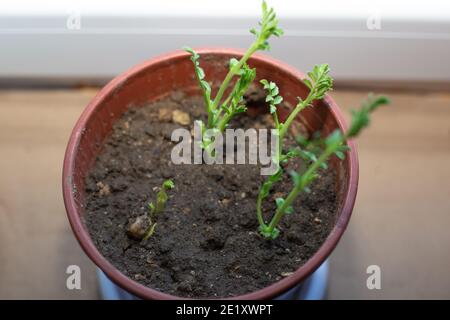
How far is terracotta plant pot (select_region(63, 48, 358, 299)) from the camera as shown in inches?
33.0

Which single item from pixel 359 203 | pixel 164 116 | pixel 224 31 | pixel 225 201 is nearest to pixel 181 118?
pixel 164 116

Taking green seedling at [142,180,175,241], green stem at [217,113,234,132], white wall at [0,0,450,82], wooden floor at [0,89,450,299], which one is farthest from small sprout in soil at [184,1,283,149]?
wooden floor at [0,89,450,299]

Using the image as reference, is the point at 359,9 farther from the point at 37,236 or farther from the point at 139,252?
the point at 37,236

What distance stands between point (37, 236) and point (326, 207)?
0.69 meters

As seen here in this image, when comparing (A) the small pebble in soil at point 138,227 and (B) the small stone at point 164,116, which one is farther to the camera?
(B) the small stone at point 164,116

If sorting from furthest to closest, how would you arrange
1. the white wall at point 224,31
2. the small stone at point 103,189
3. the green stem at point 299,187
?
1. the white wall at point 224,31
2. the small stone at point 103,189
3. the green stem at point 299,187

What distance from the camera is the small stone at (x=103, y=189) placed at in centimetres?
95

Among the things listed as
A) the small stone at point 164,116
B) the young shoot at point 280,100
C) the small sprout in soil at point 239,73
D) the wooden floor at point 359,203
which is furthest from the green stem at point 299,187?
the wooden floor at point 359,203

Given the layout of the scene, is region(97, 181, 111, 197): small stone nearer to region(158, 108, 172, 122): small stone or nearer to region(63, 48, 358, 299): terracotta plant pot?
region(63, 48, 358, 299): terracotta plant pot

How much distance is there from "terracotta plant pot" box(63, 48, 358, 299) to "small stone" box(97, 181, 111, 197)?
3 cm

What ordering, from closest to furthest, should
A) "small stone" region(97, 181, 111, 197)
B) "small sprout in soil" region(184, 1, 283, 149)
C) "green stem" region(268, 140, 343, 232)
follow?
"green stem" region(268, 140, 343, 232), "small sprout in soil" region(184, 1, 283, 149), "small stone" region(97, 181, 111, 197)

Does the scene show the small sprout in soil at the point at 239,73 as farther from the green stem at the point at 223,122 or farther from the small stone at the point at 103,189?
the small stone at the point at 103,189

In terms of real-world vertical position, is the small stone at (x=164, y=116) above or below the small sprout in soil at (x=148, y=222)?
above
